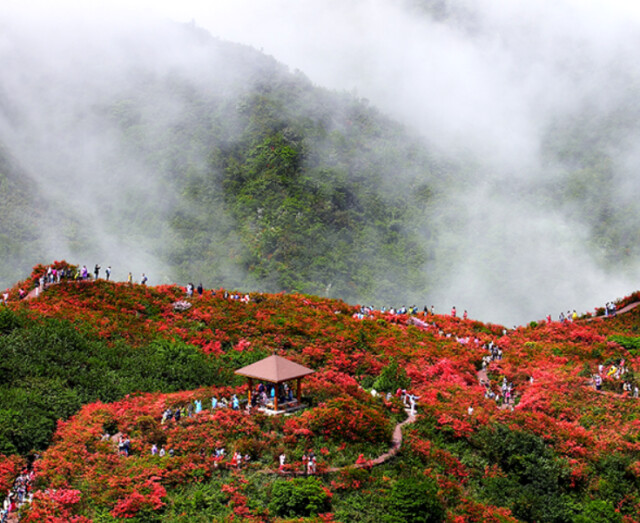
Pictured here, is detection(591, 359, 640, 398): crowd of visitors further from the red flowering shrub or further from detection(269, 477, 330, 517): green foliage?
detection(269, 477, 330, 517): green foliage

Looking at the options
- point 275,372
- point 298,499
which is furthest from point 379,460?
point 275,372

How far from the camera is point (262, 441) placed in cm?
2109

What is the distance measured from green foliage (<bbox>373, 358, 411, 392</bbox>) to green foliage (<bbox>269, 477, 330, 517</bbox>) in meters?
10.7

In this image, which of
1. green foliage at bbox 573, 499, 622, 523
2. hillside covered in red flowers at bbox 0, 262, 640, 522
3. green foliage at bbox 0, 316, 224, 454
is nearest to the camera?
hillside covered in red flowers at bbox 0, 262, 640, 522

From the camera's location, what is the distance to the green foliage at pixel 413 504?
1727 cm

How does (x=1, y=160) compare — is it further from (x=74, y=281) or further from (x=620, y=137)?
(x=620, y=137)

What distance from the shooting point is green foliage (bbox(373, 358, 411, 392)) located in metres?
28.7

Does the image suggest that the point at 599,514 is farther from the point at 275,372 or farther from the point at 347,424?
the point at 275,372

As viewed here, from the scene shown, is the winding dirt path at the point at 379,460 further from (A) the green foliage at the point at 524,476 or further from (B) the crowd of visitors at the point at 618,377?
(B) the crowd of visitors at the point at 618,377

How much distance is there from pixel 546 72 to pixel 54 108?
6891 cm

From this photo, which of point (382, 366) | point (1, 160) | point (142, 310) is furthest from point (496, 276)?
point (1, 160)

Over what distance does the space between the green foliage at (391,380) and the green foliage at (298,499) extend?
1072 cm

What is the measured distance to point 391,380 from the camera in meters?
29.0

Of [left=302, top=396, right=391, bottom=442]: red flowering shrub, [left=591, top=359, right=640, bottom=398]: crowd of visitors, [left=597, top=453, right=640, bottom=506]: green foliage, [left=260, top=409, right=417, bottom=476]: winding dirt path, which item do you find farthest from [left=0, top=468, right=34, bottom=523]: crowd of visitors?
[left=591, top=359, right=640, bottom=398]: crowd of visitors
